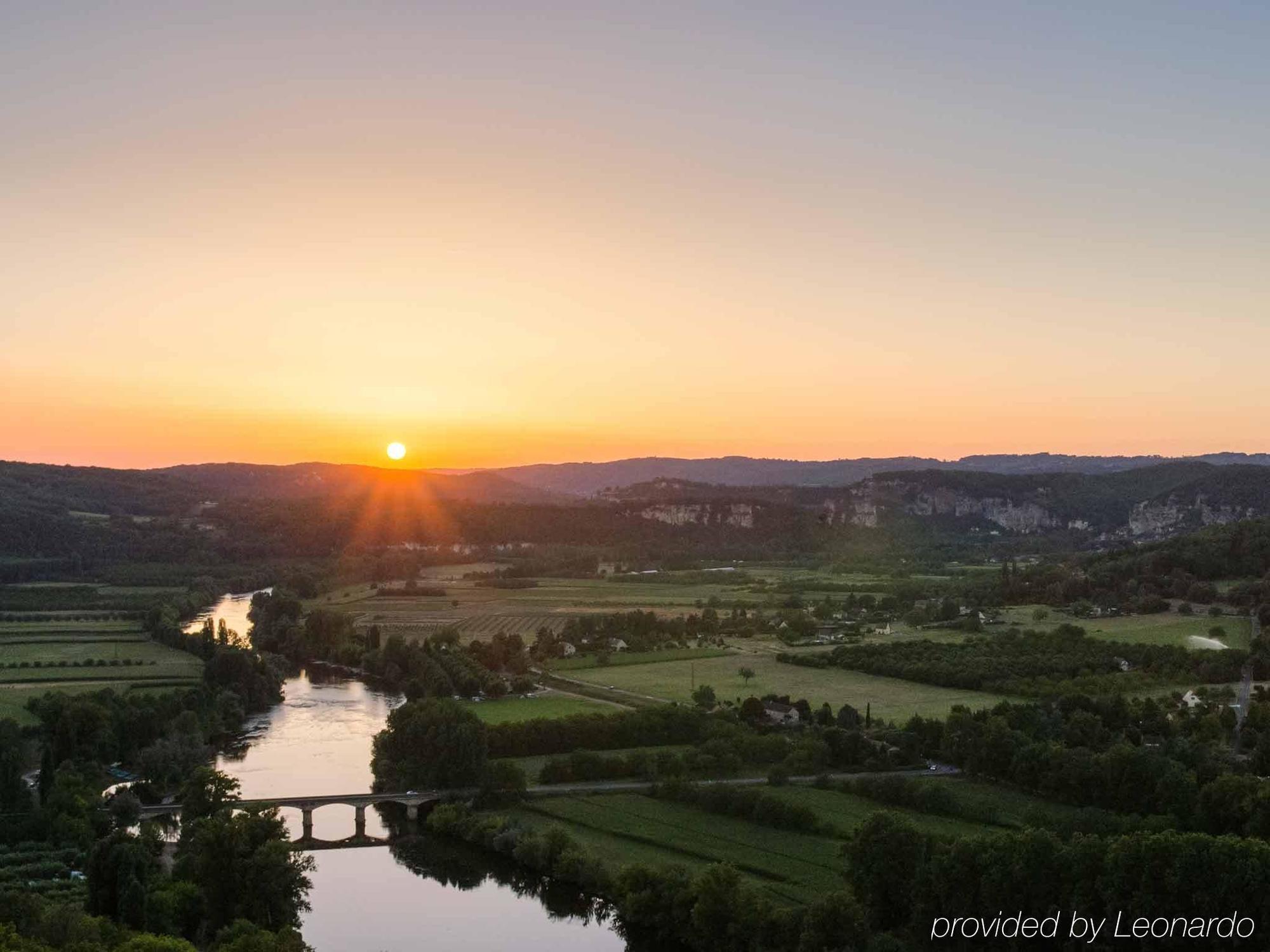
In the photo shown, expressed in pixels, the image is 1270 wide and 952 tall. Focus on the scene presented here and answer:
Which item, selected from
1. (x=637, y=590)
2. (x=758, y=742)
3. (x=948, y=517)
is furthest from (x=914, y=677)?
(x=948, y=517)

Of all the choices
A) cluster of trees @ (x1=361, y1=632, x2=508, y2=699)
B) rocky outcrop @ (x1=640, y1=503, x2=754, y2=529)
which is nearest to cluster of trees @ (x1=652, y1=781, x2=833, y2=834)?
cluster of trees @ (x1=361, y1=632, x2=508, y2=699)

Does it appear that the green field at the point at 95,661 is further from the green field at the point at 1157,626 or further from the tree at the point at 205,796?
the green field at the point at 1157,626

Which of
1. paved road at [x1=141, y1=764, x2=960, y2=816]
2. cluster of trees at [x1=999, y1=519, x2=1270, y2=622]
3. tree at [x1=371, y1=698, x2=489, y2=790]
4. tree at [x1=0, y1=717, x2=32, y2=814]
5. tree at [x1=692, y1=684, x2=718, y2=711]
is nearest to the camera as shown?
tree at [x1=0, y1=717, x2=32, y2=814]

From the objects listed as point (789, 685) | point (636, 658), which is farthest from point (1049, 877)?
point (636, 658)

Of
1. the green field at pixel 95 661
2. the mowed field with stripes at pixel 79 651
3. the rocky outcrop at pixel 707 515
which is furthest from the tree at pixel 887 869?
the rocky outcrop at pixel 707 515

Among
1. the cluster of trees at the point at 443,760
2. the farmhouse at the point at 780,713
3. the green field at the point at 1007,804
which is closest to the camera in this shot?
the green field at the point at 1007,804

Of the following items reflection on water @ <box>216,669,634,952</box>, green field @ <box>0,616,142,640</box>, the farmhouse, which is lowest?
reflection on water @ <box>216,669,634,952</box>

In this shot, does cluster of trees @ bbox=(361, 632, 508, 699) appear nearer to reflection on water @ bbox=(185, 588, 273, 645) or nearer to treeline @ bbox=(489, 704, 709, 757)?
treeline @ bbox=(489, 704, 709, 757)
